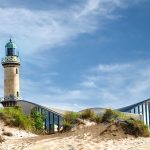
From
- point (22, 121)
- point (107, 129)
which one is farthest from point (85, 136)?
point (22, 121)

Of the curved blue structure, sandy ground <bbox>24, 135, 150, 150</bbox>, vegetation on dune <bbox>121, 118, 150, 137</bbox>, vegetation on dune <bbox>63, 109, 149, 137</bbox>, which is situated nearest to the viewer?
sandy ground <bbox>24, 135, 150, 150</bbox>

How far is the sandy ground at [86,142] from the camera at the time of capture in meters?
32.9

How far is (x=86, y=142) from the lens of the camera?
33812mm

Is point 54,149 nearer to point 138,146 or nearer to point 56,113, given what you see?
point 138,146

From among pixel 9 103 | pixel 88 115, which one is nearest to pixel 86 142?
pixel 88 115

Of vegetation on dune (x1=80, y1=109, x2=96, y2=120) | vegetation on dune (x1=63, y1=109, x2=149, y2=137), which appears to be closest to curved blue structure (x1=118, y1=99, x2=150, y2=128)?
vegetation on dune (x1=63, y1=109, x2=149, y2=137)

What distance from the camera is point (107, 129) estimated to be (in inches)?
1391

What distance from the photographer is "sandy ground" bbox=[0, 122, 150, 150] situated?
108 feet

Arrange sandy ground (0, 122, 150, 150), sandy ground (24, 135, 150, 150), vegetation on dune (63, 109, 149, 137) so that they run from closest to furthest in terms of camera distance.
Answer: sandy ground (24, 135, 150, 150)
sandy ground (0, 122, 150, 150)
vegetation on dune (63, 109, 149, 137)

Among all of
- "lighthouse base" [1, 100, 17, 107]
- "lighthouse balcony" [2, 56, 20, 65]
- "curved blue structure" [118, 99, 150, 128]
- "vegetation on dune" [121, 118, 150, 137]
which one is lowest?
"vegetation on dune" [121, 118, 150, 137]

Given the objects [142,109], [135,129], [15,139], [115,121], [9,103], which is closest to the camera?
[135,129]

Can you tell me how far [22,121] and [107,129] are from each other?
11152mm

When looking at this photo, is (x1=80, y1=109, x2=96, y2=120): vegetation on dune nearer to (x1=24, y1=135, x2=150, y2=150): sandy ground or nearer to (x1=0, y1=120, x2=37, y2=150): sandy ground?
(x1=0, y1=120, x2=37, y2=150): sandy ground

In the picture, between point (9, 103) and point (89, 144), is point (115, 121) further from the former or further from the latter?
point (9, 103)
